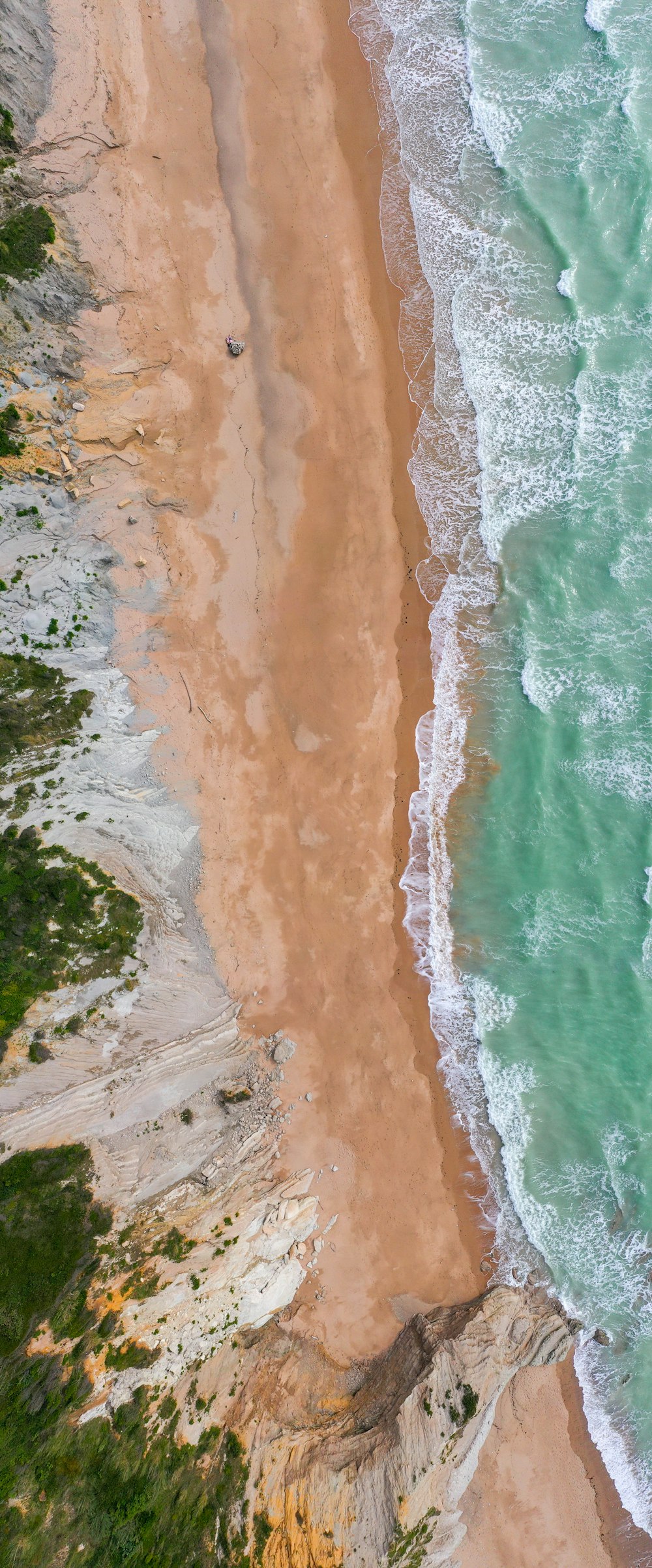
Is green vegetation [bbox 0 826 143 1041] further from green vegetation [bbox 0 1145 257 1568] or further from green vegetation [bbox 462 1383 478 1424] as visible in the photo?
green vegetation [bbox 462 1383 478 1424]

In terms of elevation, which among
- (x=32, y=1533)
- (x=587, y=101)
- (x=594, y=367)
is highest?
(x=587, y=101)

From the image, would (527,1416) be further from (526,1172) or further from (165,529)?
(165,529)

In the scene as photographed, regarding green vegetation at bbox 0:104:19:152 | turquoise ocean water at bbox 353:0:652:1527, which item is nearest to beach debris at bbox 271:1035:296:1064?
turquoise ocean water at bbox 353:0:652:1527

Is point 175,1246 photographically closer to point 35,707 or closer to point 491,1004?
point 491,1004

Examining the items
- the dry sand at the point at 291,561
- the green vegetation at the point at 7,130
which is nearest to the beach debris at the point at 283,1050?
the dry sand at the point at 291,561

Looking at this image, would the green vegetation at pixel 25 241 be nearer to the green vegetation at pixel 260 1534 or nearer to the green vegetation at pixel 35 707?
the green vegetation at pixel 35 707

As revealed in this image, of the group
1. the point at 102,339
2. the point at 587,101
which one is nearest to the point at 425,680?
the point at 102,339

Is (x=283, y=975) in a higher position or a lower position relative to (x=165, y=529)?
lower

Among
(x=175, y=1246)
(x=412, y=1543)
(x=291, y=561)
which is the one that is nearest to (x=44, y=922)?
(x=175, y=1246)
